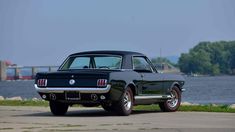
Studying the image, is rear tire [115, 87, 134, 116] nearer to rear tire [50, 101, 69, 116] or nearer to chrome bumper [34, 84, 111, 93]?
chrome bumper [34, 84, 111, 93]

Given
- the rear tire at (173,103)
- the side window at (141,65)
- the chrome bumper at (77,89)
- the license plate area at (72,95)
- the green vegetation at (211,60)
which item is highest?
the green vegetation at (211,60)

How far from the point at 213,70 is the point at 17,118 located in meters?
127

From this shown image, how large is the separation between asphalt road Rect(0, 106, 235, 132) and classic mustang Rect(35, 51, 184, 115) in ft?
1.29

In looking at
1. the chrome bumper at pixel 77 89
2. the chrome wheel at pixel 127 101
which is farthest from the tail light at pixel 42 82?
the chrome wheel at pixel 127 101

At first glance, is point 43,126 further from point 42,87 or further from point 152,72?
point 152,72

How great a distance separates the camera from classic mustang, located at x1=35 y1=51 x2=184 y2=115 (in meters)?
17.5

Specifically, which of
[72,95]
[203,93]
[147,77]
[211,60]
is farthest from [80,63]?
[211,60]

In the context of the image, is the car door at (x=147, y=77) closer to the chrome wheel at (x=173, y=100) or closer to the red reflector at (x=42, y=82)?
the chrome wheel at (x=173, y=100)

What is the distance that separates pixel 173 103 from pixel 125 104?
2654mm

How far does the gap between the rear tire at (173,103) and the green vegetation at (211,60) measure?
387ft

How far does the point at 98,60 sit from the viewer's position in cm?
1891

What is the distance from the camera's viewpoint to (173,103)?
2041cm

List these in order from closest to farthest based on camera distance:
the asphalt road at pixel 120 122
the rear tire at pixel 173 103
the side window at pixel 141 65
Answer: the asphalt road at pixel 120 122 < the side window at pixel 141 65 < the rear tire at pixel 173 103

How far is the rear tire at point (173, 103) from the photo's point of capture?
20247 millimetres
